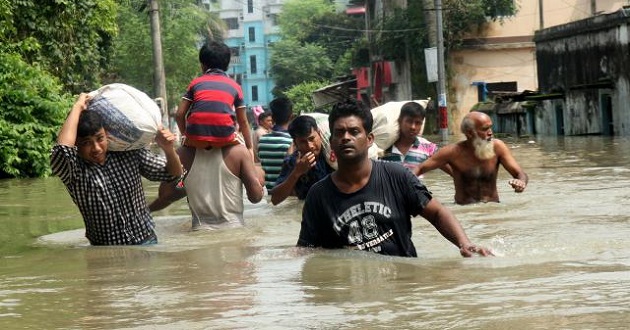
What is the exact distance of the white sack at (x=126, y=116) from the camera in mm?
7367

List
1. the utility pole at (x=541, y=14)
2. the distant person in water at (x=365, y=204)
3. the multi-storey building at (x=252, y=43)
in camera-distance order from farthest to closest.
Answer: the multi-storey building at (x=252, y=43), the utility pole at (x=541, y=14), the distant person in water at (x=365, y=204)

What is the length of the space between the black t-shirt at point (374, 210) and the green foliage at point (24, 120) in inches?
563

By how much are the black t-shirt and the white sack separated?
1.70m

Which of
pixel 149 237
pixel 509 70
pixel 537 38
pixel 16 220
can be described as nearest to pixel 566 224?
pixel 149 237

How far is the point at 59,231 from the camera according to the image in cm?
1037

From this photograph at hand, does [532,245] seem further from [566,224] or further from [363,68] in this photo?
[363,68]

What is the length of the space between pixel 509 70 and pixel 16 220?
1417 inches

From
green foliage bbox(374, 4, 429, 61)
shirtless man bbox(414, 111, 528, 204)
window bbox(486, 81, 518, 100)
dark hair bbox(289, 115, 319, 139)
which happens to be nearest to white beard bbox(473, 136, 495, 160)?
shirtless man bbox(414, 111, 528, 204)

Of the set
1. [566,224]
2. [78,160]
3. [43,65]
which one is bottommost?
[566,224]

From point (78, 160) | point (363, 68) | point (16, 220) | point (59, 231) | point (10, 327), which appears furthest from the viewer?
point (363, 68)

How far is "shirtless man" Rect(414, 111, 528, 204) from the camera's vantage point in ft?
34.1

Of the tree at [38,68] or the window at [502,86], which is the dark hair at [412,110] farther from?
the window at [502,86]

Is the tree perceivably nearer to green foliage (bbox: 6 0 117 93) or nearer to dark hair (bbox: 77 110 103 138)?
green foliage (bbox: 6 0 117 93)

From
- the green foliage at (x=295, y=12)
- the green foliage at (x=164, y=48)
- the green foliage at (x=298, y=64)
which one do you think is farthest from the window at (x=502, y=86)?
the green foliage at (x=295, y=12)
